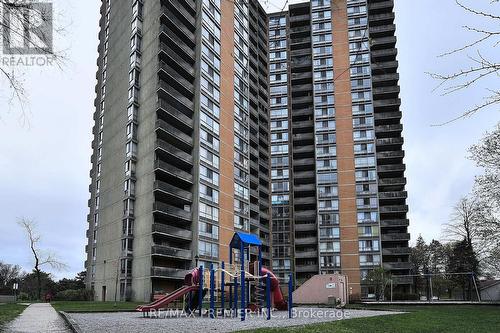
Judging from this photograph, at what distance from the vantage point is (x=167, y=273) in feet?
195

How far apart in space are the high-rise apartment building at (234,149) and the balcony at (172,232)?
0.56ft

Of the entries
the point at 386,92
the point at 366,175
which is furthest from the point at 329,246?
the point at 386,92

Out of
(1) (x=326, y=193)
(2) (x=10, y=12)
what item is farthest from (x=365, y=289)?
(2) (x=10, y=12)

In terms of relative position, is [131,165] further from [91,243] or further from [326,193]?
[326,193]

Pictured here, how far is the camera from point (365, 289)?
8669cm

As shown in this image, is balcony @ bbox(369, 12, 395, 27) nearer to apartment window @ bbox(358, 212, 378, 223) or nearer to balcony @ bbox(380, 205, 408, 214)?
balcony @ bbox(380, 205, 408, 214)

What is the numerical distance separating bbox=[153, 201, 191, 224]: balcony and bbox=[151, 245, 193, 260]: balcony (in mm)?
4008

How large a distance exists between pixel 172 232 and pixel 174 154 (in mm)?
10160

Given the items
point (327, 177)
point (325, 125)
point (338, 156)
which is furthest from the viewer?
point (325, 125)

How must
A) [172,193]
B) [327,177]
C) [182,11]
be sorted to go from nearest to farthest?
[172,193], [182,11], [327,177]

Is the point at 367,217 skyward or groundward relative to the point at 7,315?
skyward

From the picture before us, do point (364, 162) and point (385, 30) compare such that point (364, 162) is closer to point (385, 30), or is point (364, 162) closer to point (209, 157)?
point (385, 30)

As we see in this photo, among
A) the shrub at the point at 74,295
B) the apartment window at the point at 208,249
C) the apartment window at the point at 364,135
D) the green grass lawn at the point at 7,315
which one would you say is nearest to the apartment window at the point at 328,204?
the apartment window at the point at 364,135

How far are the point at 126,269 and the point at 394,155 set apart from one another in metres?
56.0
